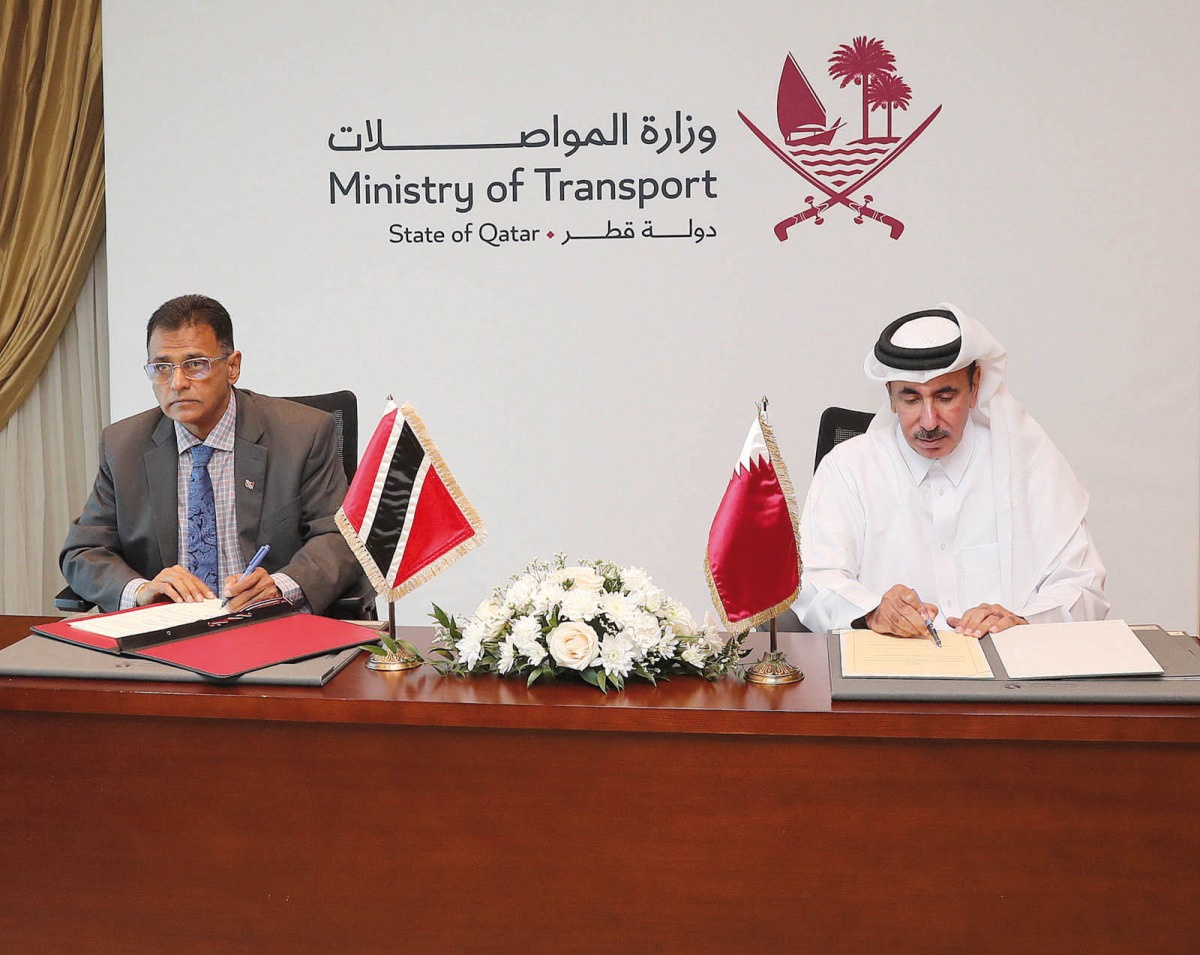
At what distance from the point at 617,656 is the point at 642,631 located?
0.07m

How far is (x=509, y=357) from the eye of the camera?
4723 millimetres

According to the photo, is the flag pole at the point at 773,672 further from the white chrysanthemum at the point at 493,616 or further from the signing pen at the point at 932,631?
the white chrysanthemum at the point at 493,616

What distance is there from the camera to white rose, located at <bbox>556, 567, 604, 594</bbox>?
218 cm

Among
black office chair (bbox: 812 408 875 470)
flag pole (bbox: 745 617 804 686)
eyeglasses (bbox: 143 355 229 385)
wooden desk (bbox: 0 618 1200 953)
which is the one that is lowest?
wooden desk (bbox: 0 618 1200 953)

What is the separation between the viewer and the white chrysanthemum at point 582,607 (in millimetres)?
2117

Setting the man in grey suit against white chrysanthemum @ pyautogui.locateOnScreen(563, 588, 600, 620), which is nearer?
white chrysanthemum @ pyautogui.locateOnScreen(563, 588, 600, 620)


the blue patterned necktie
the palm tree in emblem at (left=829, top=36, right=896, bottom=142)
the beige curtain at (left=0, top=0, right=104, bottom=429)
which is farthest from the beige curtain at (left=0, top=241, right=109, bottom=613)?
the palm tree in emblem at (left=829, top=36, right=896, bottom=142)

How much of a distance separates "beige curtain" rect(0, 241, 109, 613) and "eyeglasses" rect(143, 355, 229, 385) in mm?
2534

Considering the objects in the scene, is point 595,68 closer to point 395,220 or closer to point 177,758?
point 395,220

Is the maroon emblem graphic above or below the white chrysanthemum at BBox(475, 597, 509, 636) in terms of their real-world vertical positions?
above

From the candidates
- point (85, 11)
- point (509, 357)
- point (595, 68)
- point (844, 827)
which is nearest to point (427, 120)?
point (595, 68)

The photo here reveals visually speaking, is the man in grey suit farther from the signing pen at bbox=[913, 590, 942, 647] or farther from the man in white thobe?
the signing pen at bbox=[913, 590, 942, 647]

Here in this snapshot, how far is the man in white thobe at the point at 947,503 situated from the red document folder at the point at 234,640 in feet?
3.91

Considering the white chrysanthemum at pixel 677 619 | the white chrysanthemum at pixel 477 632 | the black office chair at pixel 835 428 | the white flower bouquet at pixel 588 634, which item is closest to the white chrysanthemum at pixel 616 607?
the white flower bouquet at pixel 588 634
